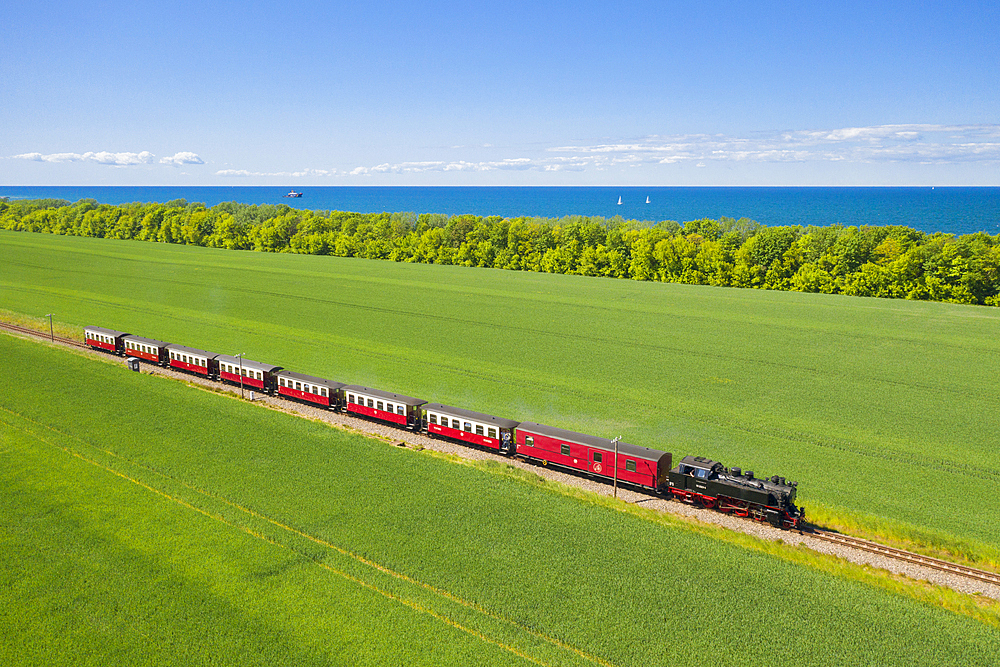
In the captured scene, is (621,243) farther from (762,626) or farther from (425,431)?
(762,626)

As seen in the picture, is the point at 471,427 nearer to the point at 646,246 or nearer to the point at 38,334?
the point at 38,334

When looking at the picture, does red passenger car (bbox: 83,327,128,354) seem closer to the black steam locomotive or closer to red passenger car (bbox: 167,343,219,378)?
red passenger car (bbox: 167,343,219,378)

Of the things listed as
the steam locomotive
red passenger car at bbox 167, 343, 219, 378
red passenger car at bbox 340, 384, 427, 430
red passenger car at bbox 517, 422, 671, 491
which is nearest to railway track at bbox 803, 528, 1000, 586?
the steam locomotive

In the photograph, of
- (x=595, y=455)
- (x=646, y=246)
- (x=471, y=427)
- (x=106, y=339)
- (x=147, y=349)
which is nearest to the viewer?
(x=595, y=455)

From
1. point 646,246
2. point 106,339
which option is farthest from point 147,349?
point 646,246

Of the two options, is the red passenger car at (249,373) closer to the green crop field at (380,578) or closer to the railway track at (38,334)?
the green crop field at (380,578)

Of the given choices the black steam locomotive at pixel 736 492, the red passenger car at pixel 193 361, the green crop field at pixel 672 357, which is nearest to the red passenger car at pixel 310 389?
the green crop field at pixel 672 357
